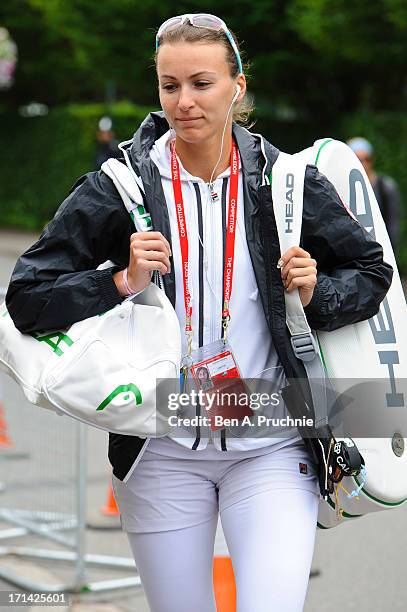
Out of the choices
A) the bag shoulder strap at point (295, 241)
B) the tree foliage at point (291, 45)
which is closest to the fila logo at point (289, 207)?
the bag shoulder strap at point (295, 241)

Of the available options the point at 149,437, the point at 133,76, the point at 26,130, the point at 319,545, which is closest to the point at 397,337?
the point at 149,437

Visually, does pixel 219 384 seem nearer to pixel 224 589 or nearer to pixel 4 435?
pixel 224 589

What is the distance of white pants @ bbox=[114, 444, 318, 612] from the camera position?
10.1 feet

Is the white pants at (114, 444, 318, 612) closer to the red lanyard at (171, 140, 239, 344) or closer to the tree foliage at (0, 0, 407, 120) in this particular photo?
the red lanyard at (171, 140, 239, 344)

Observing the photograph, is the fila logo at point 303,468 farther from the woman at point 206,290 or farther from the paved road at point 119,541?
the paved road at point 119,541

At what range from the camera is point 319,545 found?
6.34m

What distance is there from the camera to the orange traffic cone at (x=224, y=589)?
Answer: 11.7ft

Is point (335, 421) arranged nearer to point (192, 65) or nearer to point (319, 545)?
point (192, 65)

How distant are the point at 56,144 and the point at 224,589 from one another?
84.2 feet

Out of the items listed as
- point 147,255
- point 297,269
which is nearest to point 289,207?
point 297,269

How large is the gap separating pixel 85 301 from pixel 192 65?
664 mm

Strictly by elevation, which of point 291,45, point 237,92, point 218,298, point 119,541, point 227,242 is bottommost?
point 119,541

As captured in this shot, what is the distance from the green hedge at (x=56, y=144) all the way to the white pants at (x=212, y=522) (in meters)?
17.4

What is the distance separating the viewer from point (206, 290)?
3.14 meters
